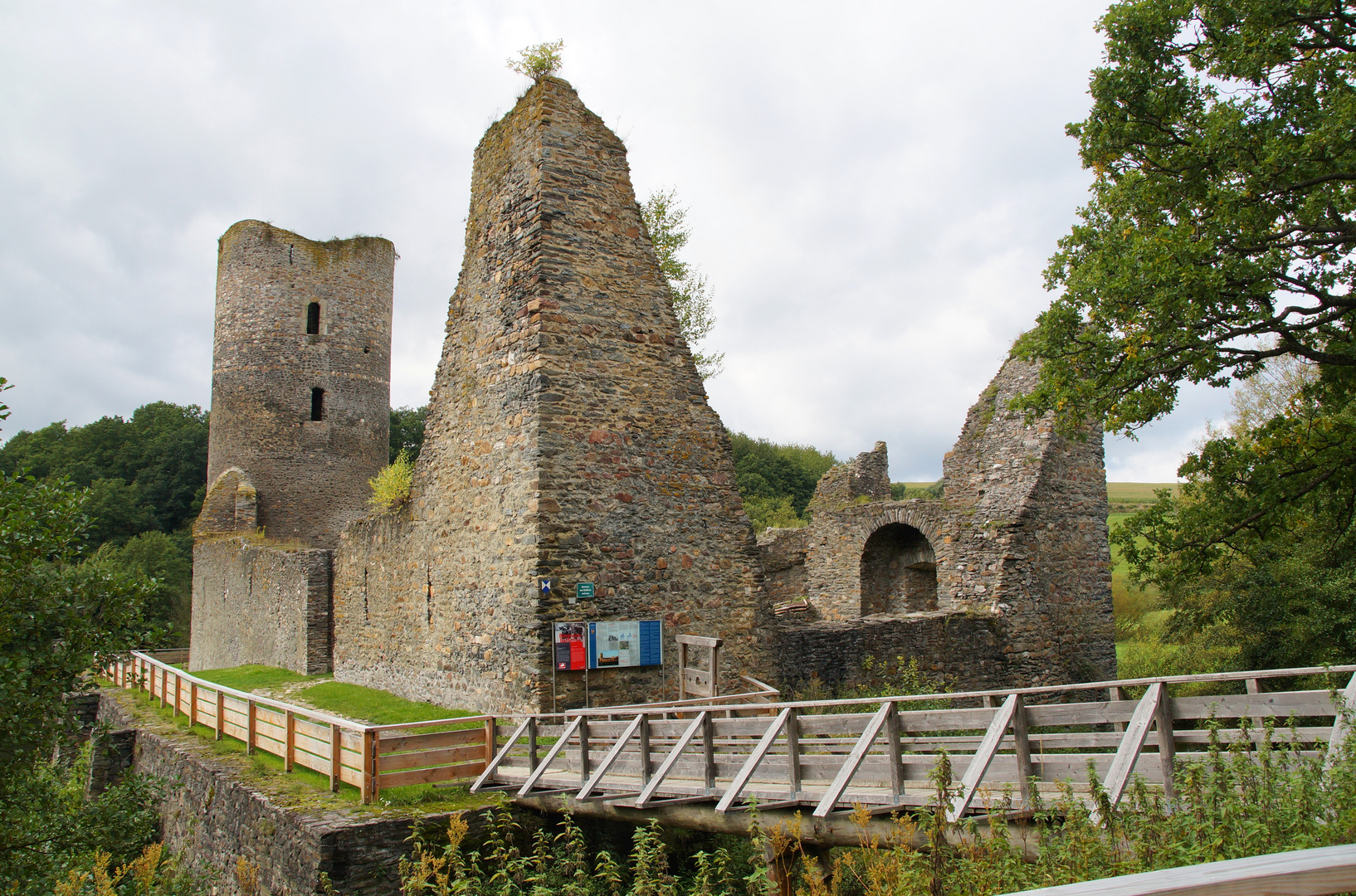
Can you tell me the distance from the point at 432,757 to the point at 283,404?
720 inches

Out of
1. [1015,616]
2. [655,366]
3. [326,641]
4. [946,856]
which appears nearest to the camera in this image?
[946,856]

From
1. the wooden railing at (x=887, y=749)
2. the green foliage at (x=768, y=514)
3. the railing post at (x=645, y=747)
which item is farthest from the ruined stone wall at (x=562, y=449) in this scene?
the green foliage at (x=768, y=514)

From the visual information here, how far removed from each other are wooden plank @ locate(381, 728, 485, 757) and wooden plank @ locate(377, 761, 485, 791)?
21cm

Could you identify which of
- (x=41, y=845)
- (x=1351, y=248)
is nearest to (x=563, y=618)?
(x=41, y=845)

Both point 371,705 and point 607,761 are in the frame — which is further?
point 371,705

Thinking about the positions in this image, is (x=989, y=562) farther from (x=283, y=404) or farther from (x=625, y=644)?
(x=283, y=404)

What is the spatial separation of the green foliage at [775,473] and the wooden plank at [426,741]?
113 ft

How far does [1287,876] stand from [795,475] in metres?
54.2

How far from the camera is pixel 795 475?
5531 cm

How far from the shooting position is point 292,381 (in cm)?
2433

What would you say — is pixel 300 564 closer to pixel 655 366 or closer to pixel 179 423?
pixel 655 366

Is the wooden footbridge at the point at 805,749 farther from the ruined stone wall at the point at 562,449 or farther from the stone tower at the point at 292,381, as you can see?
the stone tower at the point at 292,381

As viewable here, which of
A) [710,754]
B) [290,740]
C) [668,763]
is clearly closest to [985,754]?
[710,754]

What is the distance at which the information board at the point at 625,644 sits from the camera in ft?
33.7
